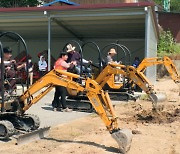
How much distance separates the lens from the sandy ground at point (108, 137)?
24.3 ft

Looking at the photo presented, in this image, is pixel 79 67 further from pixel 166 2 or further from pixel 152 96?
pixel 166 2

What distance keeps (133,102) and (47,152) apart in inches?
301

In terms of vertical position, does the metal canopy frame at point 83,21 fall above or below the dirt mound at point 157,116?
above

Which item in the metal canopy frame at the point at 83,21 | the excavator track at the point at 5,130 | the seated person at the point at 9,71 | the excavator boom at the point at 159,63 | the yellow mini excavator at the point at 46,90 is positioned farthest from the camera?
the metal canopy frame at the point at 83,21

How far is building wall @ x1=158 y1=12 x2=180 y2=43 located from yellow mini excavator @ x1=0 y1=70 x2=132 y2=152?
1215 inches

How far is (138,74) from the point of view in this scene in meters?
11.9

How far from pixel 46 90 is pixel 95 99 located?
1.50 metres

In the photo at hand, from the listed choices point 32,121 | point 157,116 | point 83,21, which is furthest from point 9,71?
point 83,21

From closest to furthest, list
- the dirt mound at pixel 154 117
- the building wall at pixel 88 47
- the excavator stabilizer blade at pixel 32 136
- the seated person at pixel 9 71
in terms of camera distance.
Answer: the excavator stabilizer blade at pixel 32 136 < the seated person at pixel 9 71 < the dirt mound at pixel 154 117 < the building wall at pixel 88 47

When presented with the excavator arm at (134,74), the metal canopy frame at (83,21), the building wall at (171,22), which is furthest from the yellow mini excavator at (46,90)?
the building wall at (171,22)

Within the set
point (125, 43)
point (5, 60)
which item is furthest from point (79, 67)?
point (125, 43)

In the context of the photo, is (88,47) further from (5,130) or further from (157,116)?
(5,130)

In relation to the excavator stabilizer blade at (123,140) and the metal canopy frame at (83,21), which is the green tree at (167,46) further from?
the excavator stabilizer blade at (123,140)

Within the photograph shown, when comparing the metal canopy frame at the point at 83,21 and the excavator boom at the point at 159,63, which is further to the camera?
the metal canopy frame at the point at 83,21
